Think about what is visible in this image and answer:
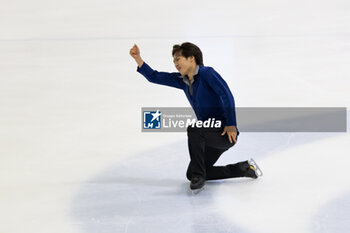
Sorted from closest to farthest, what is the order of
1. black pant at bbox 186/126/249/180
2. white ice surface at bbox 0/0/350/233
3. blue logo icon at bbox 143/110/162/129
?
white ice surface at bbox 0/0/350/233, black pant at bbox 186/126/249/180, blue logo icon at bbox 143/110/162/129

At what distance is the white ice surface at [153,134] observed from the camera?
3059mm

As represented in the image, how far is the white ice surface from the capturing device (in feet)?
10.0

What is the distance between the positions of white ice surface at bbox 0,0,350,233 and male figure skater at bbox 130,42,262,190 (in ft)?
0.31

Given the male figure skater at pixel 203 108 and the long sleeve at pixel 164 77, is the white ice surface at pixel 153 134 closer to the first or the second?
the male figure skater at pixel 203 108

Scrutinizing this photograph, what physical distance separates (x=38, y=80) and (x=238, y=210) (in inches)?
120

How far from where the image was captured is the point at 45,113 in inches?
185

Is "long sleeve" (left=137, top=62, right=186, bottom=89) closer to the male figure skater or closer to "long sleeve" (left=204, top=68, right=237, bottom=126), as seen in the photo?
the male figure skater

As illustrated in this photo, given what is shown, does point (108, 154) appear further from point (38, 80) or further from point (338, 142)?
point (38, 80)

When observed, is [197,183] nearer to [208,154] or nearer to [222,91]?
[208,154]

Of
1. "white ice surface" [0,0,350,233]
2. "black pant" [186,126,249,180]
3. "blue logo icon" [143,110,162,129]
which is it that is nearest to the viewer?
"white ice surface" [0,0,350,233]

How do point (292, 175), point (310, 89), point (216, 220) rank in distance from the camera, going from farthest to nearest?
1. point (310, 89)
2. point (292, 175)
3. point (216, 220)

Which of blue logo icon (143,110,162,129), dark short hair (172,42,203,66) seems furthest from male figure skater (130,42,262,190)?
blue logo icon (143,110,162,129)

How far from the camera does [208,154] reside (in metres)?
3.39

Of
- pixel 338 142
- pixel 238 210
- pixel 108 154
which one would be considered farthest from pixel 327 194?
pixel 108 154
